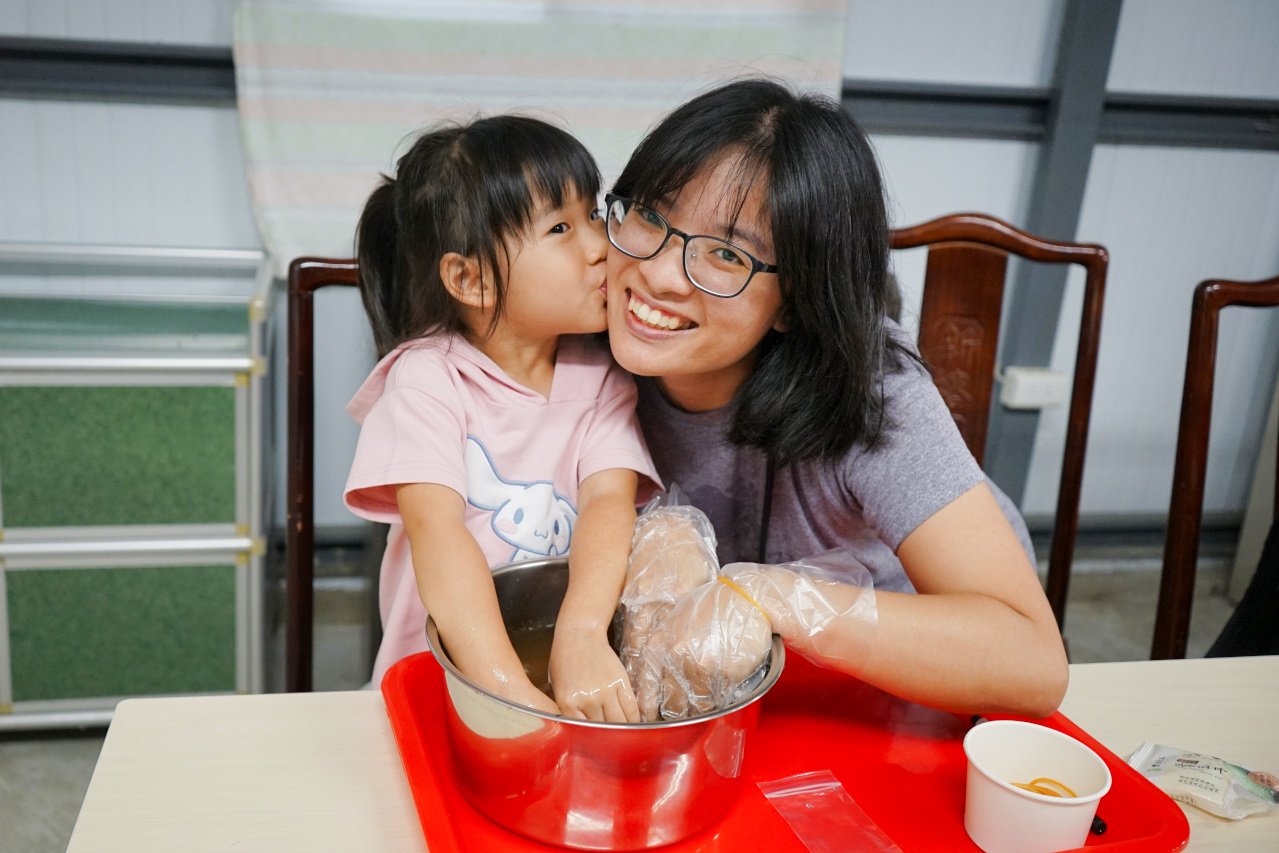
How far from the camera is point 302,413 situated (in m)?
1.22

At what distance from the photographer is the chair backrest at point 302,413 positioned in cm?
121

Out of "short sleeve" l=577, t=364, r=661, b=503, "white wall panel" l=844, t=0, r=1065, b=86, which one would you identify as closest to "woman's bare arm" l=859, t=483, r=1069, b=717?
"short sleeve" l=577, t=364, r=661, b=503

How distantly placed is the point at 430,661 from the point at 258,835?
210mm

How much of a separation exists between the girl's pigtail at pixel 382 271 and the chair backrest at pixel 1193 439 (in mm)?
1055

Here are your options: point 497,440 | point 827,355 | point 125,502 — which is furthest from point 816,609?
point 125,502

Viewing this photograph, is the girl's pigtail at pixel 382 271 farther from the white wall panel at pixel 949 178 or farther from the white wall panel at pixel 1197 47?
the white wall panel at pixel 1197 47

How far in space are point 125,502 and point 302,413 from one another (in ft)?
2.62

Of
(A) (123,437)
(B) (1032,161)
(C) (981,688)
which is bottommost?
(A) (123,437)

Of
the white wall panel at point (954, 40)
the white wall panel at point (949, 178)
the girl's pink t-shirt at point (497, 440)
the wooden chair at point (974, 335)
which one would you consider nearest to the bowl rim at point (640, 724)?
the girl's pink t-shirt at point (497, 440)

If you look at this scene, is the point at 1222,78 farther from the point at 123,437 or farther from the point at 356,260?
the point at 123,437

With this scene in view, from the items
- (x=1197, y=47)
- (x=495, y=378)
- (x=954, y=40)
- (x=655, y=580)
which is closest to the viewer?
(x=655, y=580)

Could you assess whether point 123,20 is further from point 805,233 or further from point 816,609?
point 816,609

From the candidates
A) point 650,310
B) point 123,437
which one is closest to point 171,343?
point 123,437

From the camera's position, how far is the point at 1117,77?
8.40 feet
